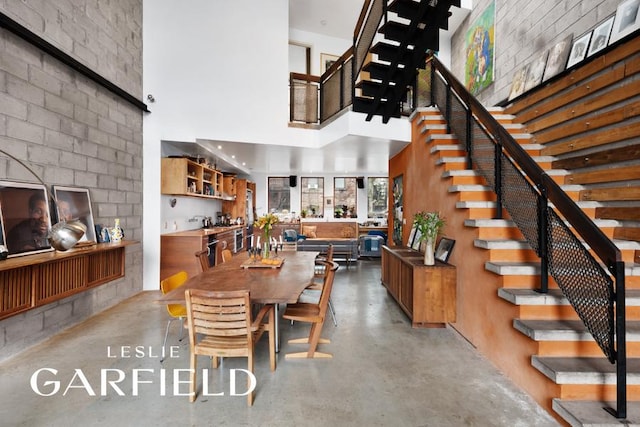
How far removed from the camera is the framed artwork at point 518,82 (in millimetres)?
4957

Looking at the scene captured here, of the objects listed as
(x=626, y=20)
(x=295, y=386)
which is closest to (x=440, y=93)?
(x=626, y=20)

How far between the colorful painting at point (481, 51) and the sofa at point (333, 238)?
4.73 m

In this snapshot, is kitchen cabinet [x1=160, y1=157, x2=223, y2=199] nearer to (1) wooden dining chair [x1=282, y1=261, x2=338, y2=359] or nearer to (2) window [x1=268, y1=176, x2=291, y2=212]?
(1) wooden dining chair [x1=282, y1=261, x2=338, y2=359]

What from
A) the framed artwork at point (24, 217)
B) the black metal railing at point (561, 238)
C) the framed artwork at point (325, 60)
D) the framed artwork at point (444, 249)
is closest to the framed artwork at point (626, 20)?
the black metal railing at point (561, 238)

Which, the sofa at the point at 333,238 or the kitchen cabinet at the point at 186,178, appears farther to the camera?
the sofa at the point at 333,238

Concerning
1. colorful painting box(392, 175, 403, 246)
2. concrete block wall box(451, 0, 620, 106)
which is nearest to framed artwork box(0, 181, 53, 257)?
colorful painting box(392, 175, 403, 246)

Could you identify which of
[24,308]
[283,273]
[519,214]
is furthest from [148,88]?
[519,214]

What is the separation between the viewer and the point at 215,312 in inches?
87.7

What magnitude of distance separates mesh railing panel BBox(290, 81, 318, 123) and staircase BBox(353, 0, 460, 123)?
1402mm

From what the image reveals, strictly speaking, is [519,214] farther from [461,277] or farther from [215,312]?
[215,312]

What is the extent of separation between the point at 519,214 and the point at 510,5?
5.00 metres

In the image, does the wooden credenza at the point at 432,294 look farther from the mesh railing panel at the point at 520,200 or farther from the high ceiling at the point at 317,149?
the high ceiling at the point at 317,149

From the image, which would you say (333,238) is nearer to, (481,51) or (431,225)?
(431,225)

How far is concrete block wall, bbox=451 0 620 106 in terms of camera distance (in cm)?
390
